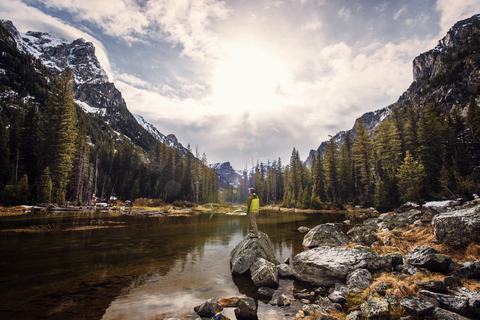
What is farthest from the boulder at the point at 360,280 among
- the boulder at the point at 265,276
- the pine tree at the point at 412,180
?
the pine tree at the point at 412,180

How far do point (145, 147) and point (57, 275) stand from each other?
19683cm

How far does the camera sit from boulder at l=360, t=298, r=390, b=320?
436 cm

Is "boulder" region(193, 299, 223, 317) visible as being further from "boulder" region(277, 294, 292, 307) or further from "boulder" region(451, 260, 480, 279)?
"boulder" region(451, 260, 480, 279)

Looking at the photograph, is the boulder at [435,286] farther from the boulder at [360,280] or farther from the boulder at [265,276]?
the boulder at [265,276]

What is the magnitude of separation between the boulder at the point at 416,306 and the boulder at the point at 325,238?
8.14 metres

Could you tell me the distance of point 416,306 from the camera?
4.26 metres

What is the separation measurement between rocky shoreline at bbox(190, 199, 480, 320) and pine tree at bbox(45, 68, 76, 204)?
43382 millimetres

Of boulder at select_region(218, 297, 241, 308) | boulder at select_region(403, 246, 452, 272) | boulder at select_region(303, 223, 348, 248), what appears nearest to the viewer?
boulder at select_region(403, 246, 452, 272)

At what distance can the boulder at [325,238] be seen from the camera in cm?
1240

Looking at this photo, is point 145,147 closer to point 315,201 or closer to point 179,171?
point 179,171

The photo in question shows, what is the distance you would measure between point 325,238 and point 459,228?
6.44 meters

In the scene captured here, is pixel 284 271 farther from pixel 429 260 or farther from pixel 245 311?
pixel 429 260

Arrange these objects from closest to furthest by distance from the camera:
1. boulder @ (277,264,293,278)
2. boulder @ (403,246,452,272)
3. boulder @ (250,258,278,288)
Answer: boulder @ (403,246,452,272), boulder @ (250,258,278,288), boulder @ (277,264,293,278)

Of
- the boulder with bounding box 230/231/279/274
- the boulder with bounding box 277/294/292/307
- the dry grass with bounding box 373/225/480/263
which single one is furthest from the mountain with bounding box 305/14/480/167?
the boulder with bounding box 277/294/292/307
